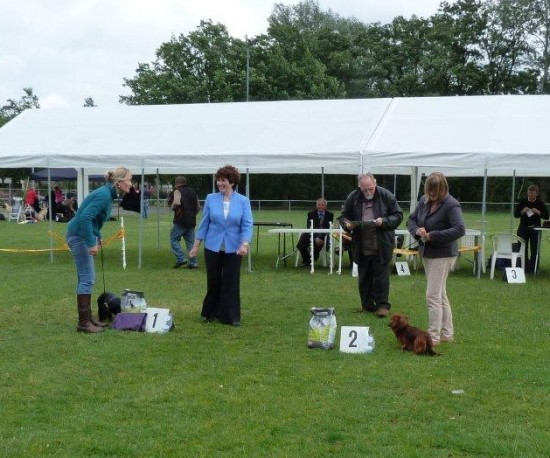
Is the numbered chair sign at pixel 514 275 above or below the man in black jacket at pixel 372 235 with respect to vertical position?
below

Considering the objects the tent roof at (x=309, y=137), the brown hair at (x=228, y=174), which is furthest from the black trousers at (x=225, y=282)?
the tent roof at (x=309, y=137)

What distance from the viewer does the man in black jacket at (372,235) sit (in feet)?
27.6

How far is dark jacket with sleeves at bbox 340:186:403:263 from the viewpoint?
27.6 feet

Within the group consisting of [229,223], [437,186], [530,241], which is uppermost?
[437,186]

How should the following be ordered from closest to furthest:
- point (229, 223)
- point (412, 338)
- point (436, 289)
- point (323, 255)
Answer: point (412, 338) < point (436, 289) < point (229, 223) < point (323, 255)

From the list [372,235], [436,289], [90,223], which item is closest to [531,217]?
[372,235]

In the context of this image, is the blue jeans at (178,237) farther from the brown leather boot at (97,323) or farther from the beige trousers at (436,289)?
the beige trousers at (436,289)

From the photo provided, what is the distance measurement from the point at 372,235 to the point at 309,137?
4255mm

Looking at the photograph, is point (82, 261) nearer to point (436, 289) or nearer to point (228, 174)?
point (228, 174)

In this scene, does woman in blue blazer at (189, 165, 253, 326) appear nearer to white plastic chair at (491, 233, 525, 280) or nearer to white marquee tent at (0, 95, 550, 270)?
white marquee tent at (0, 95, 550, 270)

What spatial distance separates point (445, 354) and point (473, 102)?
789 centimetres

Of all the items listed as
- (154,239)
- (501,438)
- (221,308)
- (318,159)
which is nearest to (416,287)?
(318,159)

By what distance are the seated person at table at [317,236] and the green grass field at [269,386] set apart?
151 inches

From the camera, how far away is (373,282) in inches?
335
